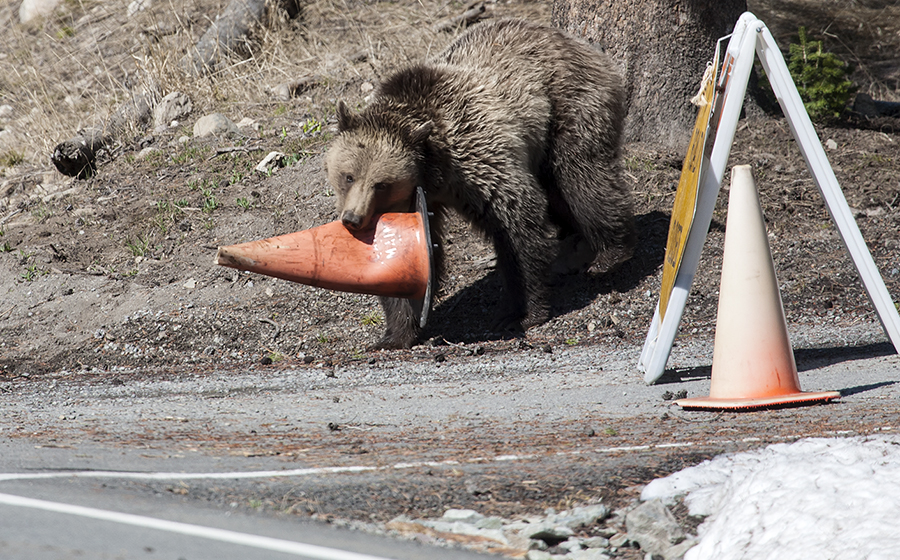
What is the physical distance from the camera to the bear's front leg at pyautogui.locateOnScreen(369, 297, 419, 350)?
5.52 m

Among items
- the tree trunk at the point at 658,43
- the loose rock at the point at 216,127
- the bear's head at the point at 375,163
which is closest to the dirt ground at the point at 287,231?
the loose rock at the point at 216,127

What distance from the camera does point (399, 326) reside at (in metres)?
5.57

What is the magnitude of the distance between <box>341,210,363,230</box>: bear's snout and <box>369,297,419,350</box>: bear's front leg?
692 mm

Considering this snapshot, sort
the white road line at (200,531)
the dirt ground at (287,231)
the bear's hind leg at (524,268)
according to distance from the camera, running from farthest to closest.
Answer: the bear's hind leg at (524,268) → the dirt ground at (287,231) → the white road line at (200,531)

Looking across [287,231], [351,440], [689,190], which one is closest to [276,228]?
[287,231]

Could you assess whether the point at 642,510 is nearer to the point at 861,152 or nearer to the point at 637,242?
the point at 637,242

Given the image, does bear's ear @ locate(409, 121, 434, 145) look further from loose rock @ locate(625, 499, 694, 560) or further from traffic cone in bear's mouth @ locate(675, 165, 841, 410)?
loose rock @ locate(625, 499, 694, 560)

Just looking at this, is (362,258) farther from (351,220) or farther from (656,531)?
(656,531)

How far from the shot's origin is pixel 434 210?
606 centimetres

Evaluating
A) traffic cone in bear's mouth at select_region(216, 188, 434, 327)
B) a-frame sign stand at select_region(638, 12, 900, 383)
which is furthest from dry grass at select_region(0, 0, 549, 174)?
a-frame sign stand at select_region(638, 12, 900, 383)

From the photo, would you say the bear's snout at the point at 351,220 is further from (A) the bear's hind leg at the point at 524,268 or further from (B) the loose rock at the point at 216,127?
(B) the loose rock at the point at 216,127

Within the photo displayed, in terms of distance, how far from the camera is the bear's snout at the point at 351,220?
506 centimetres

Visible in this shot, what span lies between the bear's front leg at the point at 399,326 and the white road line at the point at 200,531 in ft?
10.9

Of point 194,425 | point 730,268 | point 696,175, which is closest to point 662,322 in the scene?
point 730,268
